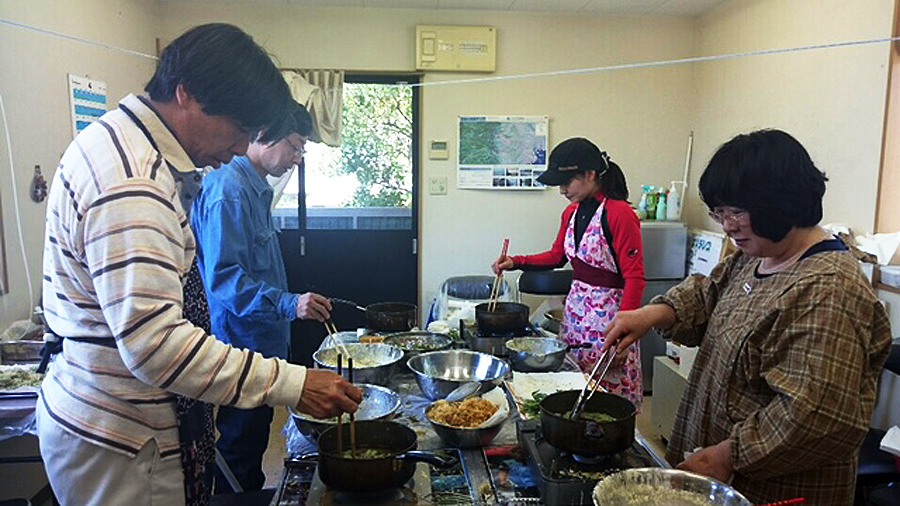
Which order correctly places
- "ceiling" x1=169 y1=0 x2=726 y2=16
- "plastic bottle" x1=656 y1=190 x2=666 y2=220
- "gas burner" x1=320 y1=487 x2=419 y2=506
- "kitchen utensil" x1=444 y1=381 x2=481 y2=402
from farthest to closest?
"plastic bottle" x1=656 y1=190 x2=666 y2=220 < "ceiling" x1=169 y1=0 x2=726 y2=16 < "kitchen utensil" x1=444 y1=381 x2=481 y2=402 < "gas burner" x1=320 y1=487 x2=419 y2=506

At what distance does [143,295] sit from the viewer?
1028 millimetres

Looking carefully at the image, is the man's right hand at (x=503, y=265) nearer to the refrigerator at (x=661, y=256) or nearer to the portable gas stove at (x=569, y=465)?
the portable gas stove at (x=569, y=465)

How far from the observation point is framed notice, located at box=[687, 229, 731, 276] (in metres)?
3.78

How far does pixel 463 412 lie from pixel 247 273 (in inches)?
42.1

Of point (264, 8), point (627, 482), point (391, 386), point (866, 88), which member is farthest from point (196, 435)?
point (264, 8)

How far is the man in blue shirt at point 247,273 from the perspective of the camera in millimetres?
2139

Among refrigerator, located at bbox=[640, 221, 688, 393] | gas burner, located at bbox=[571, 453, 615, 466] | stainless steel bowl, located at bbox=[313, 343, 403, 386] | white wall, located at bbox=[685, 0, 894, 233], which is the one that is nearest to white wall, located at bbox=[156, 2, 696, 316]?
white wall, located at bbox=[685, 0, 894, 233]

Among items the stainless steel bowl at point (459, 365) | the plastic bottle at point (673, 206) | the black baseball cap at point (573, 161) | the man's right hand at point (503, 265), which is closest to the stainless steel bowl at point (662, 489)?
the stainless steel bowl at point (459, 365)

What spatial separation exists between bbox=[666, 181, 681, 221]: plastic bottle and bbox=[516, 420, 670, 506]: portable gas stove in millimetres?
3088

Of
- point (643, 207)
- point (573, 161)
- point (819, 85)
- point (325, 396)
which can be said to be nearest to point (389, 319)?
point (573, 161)

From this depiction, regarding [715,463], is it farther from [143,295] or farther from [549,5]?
[549,5]

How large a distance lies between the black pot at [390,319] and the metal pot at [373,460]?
38.4 inches

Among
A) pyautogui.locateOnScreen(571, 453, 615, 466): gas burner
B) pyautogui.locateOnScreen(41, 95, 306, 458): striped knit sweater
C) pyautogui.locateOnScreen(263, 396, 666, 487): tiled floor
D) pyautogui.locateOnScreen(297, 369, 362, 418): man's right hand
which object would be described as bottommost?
pyautogui.locateOnScreen(263, 396, 666, 487): tiled floor

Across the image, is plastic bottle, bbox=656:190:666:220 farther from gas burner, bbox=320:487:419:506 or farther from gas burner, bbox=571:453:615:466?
gas burner, bbox=320:487:419:506
